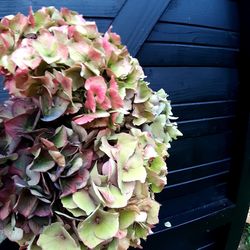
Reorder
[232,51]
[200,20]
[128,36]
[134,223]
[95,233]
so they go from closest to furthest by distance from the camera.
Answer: [95,233]
[134,223]
[128,36]
[200,20]
[232,51]

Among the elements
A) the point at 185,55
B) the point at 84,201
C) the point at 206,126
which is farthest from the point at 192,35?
the point at 84,201

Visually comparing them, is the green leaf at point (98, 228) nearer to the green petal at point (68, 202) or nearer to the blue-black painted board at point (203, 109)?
the green petal at point (68, 202)

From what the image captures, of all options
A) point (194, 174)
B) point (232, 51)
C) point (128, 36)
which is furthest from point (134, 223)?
point (232, 51)

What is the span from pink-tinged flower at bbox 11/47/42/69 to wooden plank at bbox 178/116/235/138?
0.93 metres

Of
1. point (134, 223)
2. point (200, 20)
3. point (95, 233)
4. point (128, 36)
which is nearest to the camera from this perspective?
point (95, 233)

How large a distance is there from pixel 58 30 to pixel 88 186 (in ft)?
1.01

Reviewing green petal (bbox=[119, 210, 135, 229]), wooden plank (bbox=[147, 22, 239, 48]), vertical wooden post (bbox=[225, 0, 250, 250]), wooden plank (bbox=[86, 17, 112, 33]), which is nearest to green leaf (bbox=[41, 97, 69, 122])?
green petal (bbox=[119, 210, 135, 229])

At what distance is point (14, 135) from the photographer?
792 millimetres

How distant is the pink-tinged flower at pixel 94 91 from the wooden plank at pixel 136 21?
0.57m

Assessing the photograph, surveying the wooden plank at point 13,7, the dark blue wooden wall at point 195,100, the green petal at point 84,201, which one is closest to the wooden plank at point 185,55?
the dark blue wooden wall at point 195,100

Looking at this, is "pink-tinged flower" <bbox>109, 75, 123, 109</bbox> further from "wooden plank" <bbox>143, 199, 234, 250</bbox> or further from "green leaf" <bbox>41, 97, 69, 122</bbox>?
"wooden plank" <bbox>143, 199, 234, 250</bbox>

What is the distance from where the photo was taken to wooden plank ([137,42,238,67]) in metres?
1.43

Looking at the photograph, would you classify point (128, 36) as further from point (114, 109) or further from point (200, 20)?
point (114, 109)

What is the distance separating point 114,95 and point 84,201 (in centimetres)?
21
